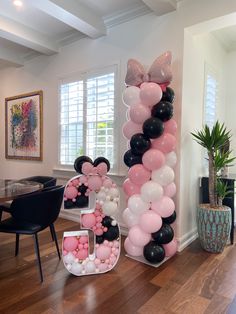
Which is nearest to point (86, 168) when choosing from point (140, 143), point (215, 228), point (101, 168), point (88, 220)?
point (101, 168)

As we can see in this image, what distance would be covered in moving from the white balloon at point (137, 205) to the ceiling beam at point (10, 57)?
3680 mm

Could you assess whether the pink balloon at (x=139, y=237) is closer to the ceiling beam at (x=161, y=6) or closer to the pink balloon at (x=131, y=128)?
the pink balloon at (x=131, y=128)

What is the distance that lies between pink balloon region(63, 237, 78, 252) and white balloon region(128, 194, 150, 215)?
666 millimetres

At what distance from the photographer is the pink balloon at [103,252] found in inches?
90.3

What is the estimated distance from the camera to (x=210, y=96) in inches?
138

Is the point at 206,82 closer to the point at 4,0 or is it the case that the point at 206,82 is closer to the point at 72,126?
the point at 72,126

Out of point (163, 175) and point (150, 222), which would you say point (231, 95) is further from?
point (150, 222)

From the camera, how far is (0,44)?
13.9 feet

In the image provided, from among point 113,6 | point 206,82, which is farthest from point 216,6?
point 113,6

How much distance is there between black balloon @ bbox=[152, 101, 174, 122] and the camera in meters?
2.41

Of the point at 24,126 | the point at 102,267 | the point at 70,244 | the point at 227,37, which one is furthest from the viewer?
the point at 24,126

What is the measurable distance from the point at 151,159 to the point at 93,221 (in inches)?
32.5

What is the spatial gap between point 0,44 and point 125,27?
2400 millimetres

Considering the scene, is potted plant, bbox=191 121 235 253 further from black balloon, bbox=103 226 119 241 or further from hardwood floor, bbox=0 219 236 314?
black balloon, bbox=103 226 119 241
